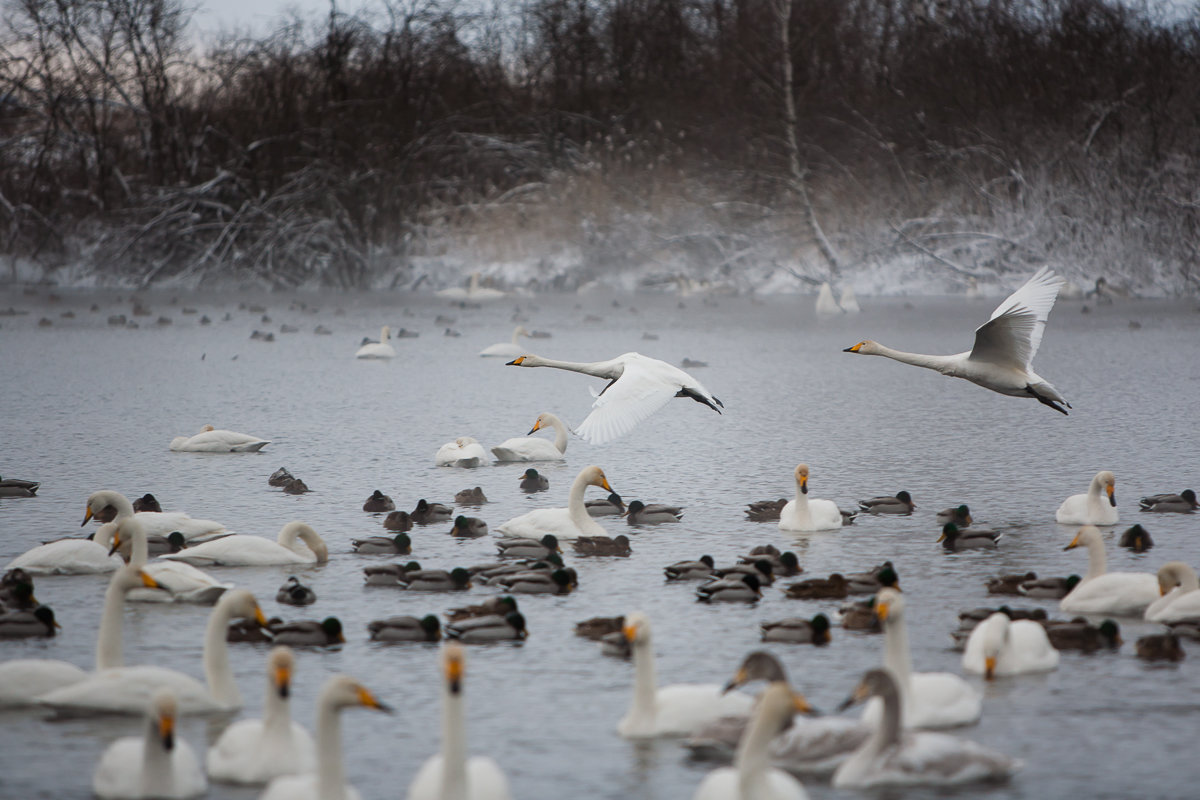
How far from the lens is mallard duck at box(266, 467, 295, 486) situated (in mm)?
12023

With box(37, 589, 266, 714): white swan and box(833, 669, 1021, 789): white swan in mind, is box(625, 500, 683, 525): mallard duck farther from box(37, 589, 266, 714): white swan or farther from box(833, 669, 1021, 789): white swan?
box(833, 669, 1021, 789): white swan

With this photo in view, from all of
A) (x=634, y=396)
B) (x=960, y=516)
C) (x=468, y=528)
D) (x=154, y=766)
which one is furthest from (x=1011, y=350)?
(x=154, y=766)

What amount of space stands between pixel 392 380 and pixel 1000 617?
1534 centimetres

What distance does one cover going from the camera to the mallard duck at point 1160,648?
7059mm

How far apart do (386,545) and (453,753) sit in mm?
4589

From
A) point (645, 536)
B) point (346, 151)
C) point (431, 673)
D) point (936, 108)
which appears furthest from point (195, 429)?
point (936, 108)

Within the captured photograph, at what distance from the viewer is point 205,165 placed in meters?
42.5

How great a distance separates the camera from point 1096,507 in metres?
10.4

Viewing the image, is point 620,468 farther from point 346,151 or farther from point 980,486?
point 346,151

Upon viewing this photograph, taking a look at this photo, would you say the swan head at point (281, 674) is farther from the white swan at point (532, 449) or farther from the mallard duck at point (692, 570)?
the white swan at point (532, 449)

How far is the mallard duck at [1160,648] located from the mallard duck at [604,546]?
3515 mm

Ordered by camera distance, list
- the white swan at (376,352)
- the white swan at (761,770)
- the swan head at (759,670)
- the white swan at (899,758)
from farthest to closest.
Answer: the white swan at (376,352), the swan head at (759,670), the white swan at (899,758), the white swan at (761,770)

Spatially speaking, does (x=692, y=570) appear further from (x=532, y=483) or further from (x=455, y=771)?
(x=455, y=771)

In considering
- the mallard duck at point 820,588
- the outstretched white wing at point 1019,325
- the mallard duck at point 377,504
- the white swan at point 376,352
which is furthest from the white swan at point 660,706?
the white swan at point 376,352
